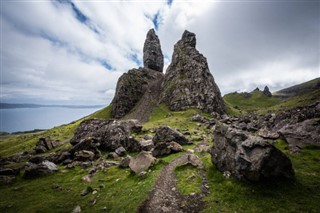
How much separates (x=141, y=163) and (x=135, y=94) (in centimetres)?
12575

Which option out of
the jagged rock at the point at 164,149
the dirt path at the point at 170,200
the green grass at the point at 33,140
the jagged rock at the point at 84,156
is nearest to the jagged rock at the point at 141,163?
the dirt path at the point at 170,200

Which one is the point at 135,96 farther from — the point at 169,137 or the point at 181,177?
the point at 181,177

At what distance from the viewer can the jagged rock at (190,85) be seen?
123 meters

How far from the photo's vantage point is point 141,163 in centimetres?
2817

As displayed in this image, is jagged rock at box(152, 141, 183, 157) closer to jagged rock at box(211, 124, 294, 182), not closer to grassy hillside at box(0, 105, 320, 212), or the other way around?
grassy hillside at box(0, 105, 320, 212)

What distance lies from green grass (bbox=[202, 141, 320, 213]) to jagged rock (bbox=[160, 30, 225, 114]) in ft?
331

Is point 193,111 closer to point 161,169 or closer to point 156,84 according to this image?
point 156,84

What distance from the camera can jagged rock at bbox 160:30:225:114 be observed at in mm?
123438

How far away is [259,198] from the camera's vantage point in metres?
16.0

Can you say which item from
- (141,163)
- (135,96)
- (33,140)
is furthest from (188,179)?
(135,96)

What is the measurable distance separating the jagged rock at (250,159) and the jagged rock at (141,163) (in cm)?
1049

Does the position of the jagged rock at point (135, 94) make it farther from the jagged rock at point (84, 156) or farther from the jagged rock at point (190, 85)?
the jagged rock at point (84, 156)

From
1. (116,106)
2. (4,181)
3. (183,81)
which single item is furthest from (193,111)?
(4,181)

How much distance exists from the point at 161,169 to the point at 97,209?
1076 cm
